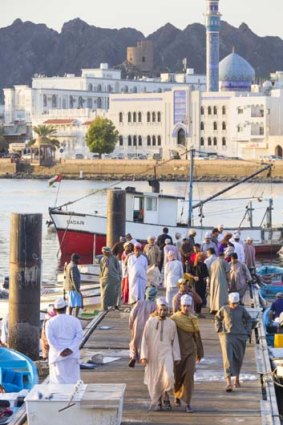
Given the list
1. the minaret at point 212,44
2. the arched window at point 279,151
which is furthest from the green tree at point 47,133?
the arched window at point 279,151

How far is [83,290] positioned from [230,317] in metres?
11.8

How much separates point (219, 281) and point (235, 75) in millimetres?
115353

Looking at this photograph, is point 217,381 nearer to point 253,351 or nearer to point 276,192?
point 253,351

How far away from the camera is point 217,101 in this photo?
12131 centimetres

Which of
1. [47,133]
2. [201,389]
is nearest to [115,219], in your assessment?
[201,389]

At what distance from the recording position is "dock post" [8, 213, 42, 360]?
20344 mm

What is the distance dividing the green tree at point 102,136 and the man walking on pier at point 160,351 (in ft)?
353

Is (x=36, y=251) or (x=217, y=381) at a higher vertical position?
(x=36, y=251)

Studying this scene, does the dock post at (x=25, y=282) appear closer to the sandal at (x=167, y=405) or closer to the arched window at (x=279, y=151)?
the sandal at (x=167, y=405)

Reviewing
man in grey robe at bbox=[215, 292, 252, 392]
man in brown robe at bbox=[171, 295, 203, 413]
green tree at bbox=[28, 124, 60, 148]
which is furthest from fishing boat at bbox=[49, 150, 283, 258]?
green tree at bbox=[28, 124, 60, 148]

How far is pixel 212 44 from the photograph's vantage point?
465 ft

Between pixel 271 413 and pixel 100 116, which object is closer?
pixel 271 413

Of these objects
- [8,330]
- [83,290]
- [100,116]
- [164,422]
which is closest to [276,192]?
[100,116]

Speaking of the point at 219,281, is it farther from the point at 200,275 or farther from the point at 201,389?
the point at 201,389
